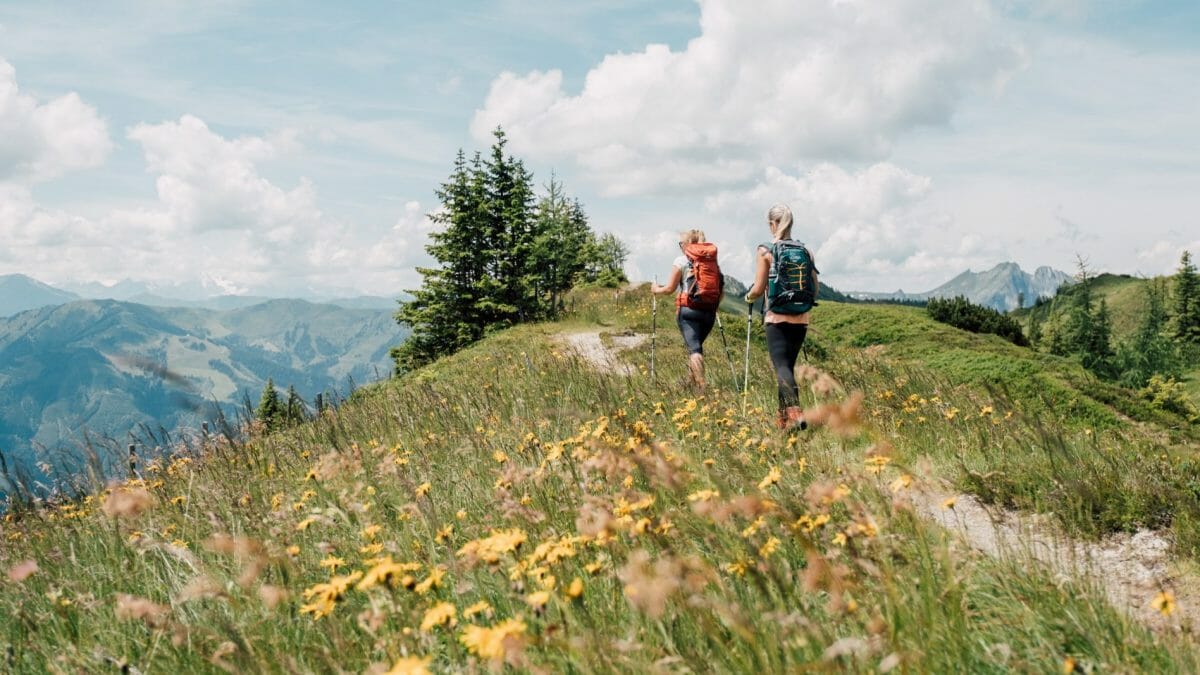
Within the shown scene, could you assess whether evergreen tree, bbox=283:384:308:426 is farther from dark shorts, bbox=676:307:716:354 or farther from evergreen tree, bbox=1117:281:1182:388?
evergreen tree, bbox=1117:281:1182:388

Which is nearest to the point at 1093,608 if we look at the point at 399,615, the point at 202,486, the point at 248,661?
the point at 399,615

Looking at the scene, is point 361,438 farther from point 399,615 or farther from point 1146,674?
point 1146,674

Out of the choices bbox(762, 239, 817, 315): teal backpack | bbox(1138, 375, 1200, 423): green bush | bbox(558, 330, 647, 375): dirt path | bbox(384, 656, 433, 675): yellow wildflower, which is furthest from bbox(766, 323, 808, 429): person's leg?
bbox(558, 330, 647, 375): dirt path

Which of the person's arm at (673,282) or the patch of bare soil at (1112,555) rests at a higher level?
the person's arm at (673,282)

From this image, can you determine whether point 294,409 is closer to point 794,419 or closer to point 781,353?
point 781,353

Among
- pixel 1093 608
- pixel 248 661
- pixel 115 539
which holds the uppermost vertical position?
pixel 1093 608

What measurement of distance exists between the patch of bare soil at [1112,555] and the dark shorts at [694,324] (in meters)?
5.31

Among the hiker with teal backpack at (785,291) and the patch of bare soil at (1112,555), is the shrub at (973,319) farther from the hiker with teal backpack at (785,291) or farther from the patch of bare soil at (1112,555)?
the patch of bare soil at (1112,555)

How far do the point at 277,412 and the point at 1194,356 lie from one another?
80.0 ft

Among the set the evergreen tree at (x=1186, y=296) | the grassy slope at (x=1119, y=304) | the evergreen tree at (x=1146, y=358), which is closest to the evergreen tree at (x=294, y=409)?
the evergreen tree at (x=1146, y=358)

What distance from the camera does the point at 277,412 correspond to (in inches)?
397

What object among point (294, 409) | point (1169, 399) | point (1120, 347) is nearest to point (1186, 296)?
point (1120, 347)

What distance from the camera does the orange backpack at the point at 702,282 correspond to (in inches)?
381

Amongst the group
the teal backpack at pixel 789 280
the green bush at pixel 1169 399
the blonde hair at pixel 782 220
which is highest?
the blonde hair at pixel 782 220
